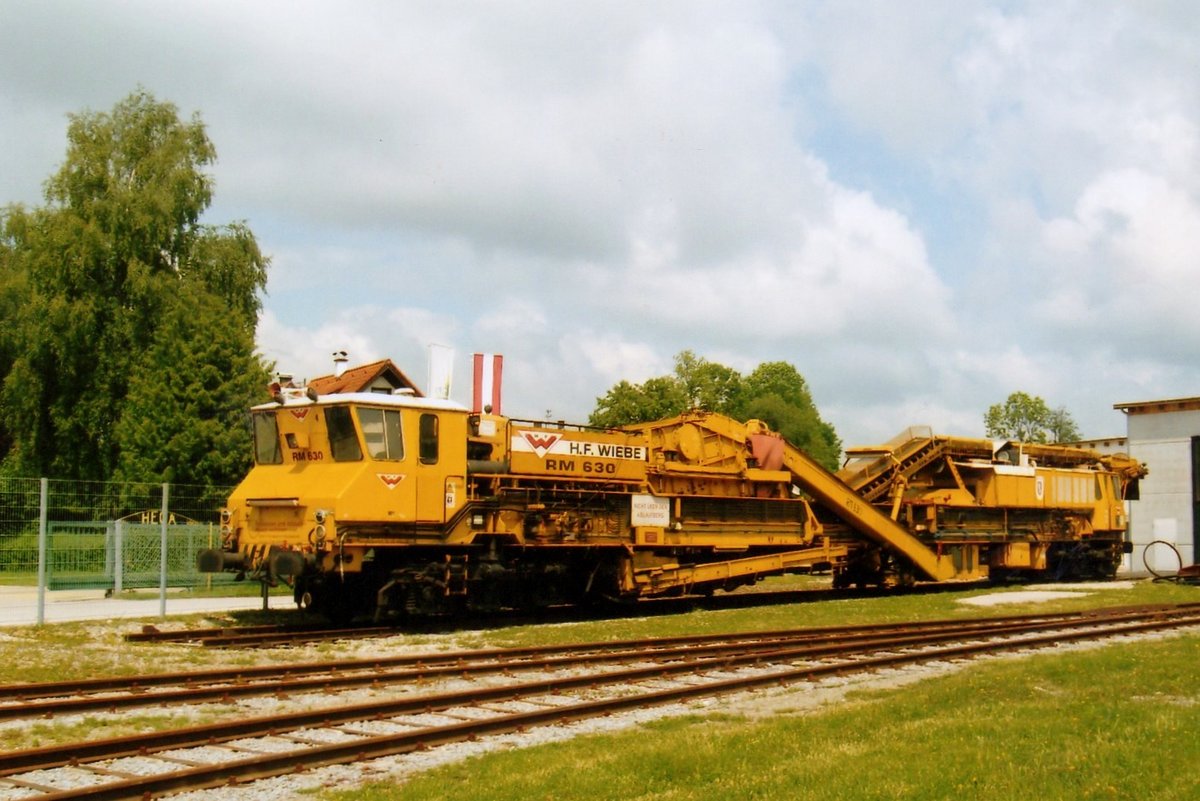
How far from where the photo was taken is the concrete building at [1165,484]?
35.9 m

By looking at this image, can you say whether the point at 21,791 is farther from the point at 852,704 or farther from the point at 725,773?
the point at 852,704

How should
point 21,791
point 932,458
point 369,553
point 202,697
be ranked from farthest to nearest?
point 932,458 → point 369,553 → point 202,697 → point 21,791

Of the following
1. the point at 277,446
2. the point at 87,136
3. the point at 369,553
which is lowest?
the point at 369,553

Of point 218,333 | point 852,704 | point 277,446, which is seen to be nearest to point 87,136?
point 218,333

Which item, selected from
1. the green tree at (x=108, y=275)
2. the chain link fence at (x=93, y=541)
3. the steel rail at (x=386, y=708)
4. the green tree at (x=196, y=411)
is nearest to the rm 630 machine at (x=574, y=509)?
the chain link fence at (x=93, y=541)

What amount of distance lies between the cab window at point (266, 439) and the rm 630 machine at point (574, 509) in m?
0.03

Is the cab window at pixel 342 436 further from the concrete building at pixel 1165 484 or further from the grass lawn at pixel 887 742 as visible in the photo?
the concrete building at pixel 1165 484

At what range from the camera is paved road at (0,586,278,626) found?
1875 cm

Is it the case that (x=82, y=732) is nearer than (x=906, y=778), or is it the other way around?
(x=906, y=778)

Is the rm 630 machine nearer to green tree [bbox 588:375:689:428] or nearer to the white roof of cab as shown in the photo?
the white roof of cab

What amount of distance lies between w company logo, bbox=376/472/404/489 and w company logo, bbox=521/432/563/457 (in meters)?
2.55

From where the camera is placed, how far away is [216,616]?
739 inches

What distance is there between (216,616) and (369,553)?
3526 millimetres

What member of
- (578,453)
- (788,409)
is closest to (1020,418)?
(788,409)
